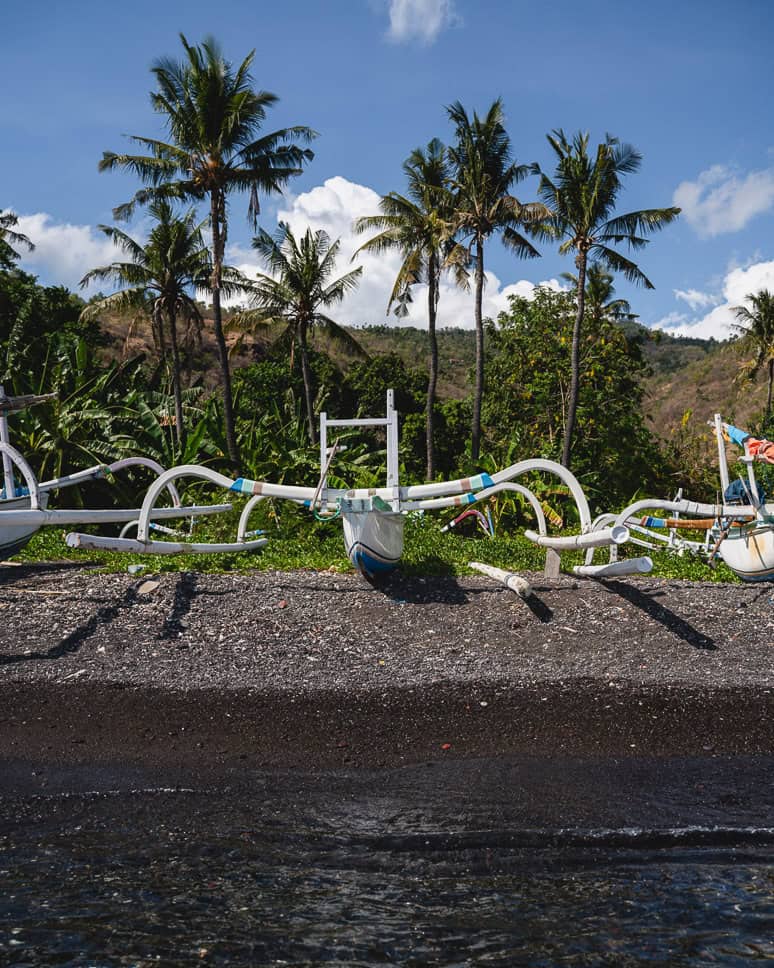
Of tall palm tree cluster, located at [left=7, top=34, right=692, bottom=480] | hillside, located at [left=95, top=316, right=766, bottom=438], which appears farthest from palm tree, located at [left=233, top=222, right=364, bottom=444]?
hillside, located at [left=95, top=316, right=766, bottom=438]

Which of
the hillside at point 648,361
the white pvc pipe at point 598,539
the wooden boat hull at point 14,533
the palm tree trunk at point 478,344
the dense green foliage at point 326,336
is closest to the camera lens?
the white pvc pipe at point 598,539

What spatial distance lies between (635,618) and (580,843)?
457 cm

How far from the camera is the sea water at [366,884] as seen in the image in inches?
157

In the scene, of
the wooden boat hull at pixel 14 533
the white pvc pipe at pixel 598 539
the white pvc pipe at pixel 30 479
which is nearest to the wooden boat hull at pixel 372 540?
the white pvc pipe at pixel 598 539

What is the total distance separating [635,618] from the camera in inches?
358

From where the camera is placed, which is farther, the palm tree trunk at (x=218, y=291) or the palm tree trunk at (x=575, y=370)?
the palm tree trunk at (x=575, y=370)

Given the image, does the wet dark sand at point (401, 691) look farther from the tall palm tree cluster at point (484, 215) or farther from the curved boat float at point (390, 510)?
the tall palm tree cluster at point (484, 215)

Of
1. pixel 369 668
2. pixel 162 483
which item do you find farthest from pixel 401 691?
pixel 162 483

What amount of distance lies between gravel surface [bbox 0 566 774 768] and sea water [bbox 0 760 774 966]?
3.22 feet

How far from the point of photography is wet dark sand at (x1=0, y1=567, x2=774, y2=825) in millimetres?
5793

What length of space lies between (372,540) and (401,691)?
2240 millimetres

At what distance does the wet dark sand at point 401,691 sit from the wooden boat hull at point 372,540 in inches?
17.3

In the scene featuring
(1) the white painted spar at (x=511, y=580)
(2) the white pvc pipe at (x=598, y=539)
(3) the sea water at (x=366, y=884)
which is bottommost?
(3) the sea water at (x=366, y=884)

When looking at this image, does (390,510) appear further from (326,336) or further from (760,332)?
(760,332)
